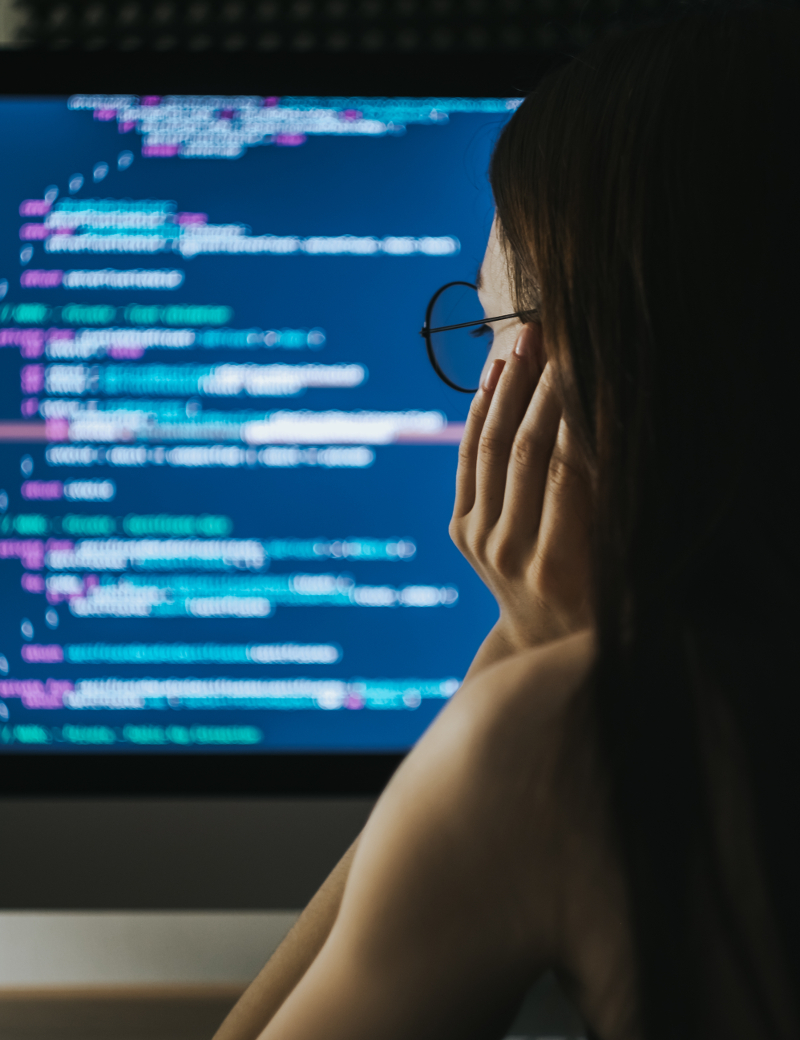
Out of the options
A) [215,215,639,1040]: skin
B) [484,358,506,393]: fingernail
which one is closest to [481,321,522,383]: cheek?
[484,358,506,393]: fingernail

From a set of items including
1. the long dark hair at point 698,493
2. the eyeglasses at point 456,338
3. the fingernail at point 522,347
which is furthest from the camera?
the eyeglasses at point 456,338

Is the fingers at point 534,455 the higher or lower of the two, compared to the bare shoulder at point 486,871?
higher

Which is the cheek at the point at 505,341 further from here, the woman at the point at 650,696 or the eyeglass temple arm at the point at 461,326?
the woman at the point at 650,696

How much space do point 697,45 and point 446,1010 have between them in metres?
0.49

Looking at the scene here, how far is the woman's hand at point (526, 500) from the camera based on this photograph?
0.53 m

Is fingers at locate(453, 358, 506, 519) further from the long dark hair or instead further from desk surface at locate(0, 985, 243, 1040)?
desk surface at locate(0, 985, 243, 1040)

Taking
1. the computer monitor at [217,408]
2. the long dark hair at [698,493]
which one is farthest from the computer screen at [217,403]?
the long dark hair at [698,493]

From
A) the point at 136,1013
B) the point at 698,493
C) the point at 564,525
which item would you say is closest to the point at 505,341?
the point at 564,525

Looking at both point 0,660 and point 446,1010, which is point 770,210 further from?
point 0,660

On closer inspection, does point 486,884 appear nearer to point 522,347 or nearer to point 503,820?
point 503,820

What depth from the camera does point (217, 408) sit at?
27.1 inches

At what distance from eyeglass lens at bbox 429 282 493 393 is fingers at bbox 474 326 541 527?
11 centimetres

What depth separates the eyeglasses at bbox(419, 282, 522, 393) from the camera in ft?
2.14

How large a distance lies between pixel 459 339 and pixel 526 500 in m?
0.18
